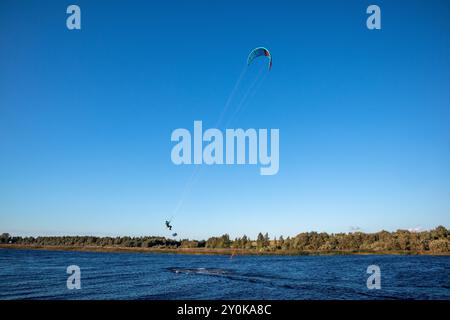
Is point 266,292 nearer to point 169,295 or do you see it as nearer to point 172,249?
point 169,295

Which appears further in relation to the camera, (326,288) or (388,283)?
(388,283)

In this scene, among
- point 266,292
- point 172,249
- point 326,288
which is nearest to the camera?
point 266,292

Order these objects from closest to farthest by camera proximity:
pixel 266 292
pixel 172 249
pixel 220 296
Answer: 1. pixel 220 296
2. pixel 266 292
3. pixel 172 249
